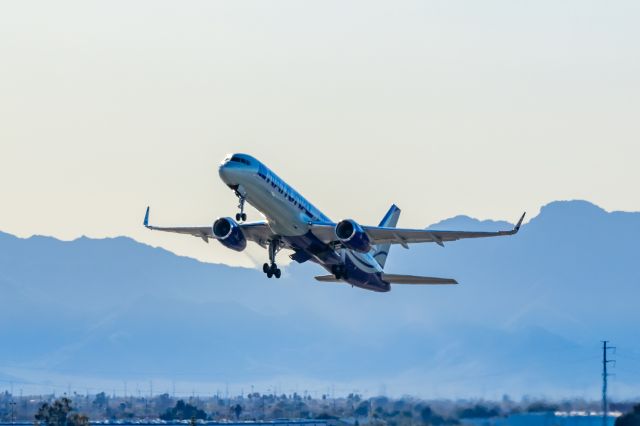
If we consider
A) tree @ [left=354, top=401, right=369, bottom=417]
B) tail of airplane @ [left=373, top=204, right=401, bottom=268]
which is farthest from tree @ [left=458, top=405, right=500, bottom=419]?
tree @ [left=354, top=401, right=369, bottom=417]

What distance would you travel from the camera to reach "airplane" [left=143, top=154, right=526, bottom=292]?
69.6m

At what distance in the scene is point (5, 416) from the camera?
4845 inches

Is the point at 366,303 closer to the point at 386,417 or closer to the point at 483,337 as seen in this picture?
the point at 483,337

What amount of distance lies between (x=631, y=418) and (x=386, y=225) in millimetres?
19010

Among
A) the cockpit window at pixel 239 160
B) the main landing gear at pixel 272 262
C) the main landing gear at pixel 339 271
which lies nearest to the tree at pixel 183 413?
the main landing gear at pixel 339 271

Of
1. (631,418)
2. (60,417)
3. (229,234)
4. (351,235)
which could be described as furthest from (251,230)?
(60,417)

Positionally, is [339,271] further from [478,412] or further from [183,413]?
[183,413]

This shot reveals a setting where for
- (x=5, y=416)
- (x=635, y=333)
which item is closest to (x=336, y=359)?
(x=635, y=333)

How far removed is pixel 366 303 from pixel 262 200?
420ft

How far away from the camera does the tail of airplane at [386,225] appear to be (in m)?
91.0

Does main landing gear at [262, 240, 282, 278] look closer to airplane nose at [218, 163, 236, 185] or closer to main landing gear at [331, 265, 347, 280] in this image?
main landing gear at [331, 265, 347, 280]

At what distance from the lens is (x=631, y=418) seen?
80938 mm

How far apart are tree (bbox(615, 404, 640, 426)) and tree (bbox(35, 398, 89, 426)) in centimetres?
4021

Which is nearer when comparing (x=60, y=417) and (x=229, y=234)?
(x=229, y=234)
